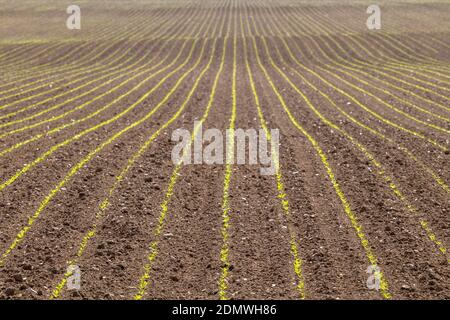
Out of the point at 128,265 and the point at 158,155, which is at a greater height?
the point at 158,155

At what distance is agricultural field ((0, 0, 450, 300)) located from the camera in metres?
6.51

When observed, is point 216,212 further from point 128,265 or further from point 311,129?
point 311,129

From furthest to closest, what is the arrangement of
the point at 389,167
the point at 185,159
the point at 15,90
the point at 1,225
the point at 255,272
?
the point at 15,90, the point at 185,159, the point at 389,167, the point at 1,225, the point at 255,272

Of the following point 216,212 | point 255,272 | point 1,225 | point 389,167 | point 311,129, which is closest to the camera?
point 255,272

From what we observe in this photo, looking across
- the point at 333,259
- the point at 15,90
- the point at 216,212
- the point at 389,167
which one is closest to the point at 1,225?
the point at 216,212

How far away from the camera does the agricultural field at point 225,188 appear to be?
6512mm

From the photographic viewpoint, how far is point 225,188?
9461mm

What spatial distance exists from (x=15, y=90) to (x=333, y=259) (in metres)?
15.6

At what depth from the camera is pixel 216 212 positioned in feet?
27.6

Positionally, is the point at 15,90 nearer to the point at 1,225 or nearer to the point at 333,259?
the point at 1,225

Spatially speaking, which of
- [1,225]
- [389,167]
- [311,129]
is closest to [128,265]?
[1,225]

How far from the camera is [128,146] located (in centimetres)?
1165
